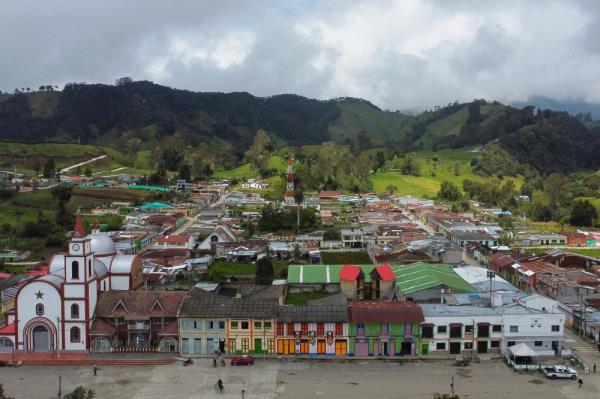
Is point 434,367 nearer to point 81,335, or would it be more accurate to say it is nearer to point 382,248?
point 81,335

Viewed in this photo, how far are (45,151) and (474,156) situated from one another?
83773mm

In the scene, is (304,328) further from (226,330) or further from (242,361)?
(226,330)

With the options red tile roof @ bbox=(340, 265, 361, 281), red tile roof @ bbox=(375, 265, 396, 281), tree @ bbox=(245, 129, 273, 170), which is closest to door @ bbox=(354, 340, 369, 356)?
red tile roof @ bbox=(340, 265, 361, 281)

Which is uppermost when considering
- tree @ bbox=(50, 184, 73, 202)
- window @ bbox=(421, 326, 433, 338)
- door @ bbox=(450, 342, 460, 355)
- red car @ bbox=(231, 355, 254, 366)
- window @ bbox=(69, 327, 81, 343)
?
tree @ bbox=(50, 184, 73, 202)

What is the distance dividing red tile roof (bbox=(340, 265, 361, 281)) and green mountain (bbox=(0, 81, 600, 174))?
8974 centimetres

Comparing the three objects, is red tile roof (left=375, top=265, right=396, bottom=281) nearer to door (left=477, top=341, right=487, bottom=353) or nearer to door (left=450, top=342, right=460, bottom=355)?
door (left=450, top=342, right=460, bottom=355)

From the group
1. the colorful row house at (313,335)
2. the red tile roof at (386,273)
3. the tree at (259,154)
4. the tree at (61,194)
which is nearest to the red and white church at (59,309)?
the colorful row house at (313,335)

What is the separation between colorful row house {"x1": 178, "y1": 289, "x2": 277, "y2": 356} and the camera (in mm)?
26328

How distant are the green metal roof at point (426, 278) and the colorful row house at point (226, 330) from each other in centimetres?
840

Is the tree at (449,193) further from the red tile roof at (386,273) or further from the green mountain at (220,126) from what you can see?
the red tile roof at (386,273)

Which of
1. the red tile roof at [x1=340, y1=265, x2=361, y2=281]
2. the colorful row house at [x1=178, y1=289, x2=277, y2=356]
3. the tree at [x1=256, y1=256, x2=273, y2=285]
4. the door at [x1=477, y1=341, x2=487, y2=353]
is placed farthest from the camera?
the tree at [x1=256, y1=256, x2=273, y2=285]

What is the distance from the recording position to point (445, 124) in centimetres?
17975

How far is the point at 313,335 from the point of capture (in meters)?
26.1

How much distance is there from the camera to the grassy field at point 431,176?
9662 cm
